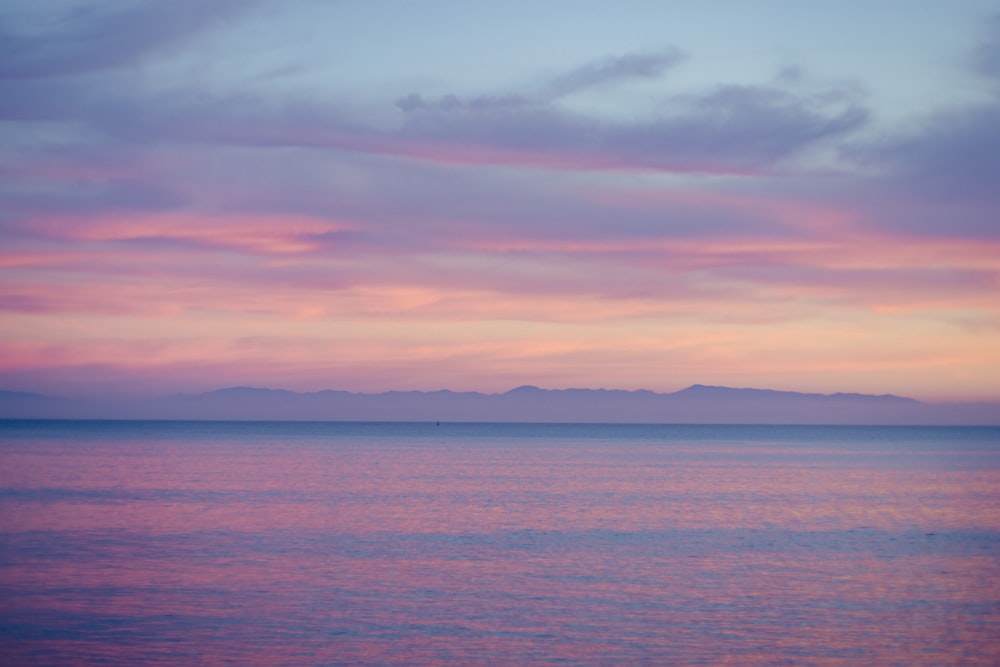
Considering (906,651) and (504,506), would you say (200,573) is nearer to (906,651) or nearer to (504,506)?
(906,651)

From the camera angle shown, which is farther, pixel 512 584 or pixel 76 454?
pixel 76 454

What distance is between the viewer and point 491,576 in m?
26.5

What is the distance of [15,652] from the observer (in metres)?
18.5

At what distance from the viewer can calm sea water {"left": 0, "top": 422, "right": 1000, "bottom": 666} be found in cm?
1938

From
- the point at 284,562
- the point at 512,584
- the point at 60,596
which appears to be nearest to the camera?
the point at 60,596

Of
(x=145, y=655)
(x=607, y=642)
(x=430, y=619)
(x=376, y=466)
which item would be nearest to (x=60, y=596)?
(x=145, y=655)

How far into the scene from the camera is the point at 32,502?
42.9 metres

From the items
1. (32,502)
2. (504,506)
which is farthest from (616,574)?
(32,502)

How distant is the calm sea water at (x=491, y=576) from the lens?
19.4m

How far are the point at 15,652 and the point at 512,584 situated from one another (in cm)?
1138

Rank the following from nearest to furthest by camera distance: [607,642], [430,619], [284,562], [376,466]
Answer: [607,642], [430,619], [284,562], [376,466]

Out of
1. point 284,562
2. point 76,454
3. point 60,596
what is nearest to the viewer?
point 60,596

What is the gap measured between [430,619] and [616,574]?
278 inches

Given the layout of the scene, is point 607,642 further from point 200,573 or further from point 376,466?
point 376,466
